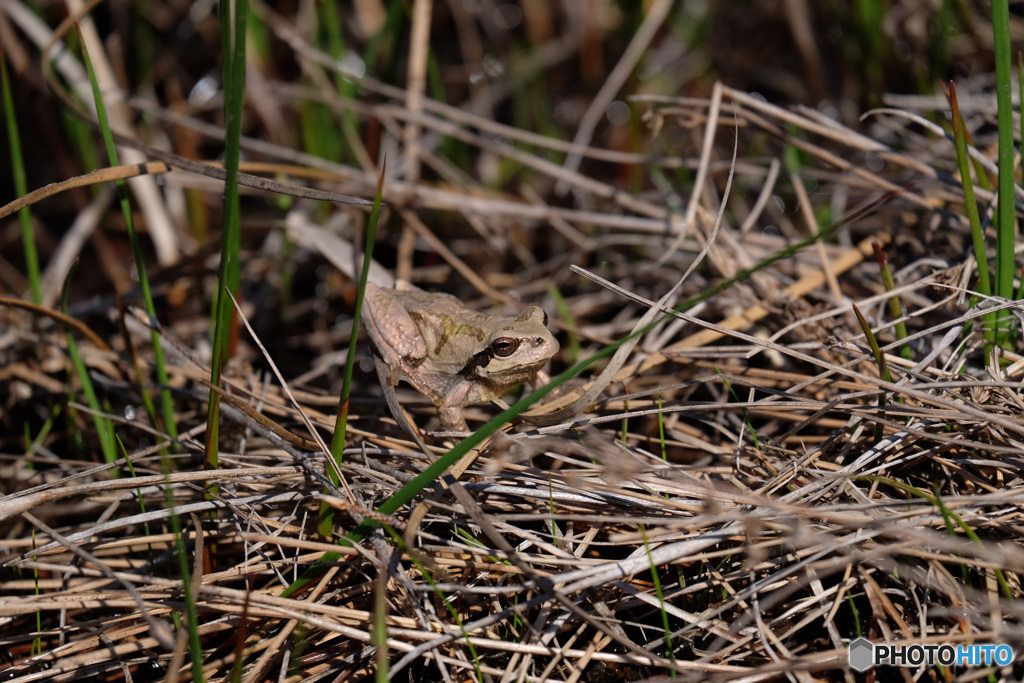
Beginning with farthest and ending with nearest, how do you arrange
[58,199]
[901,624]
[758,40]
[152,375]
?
[758,40], [58,199], [152,375], [901,624]

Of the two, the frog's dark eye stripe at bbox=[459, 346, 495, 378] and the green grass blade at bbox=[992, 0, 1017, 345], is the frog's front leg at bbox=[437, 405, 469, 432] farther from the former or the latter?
the green grass blade at bbox=[992, 0, 1017, 345]

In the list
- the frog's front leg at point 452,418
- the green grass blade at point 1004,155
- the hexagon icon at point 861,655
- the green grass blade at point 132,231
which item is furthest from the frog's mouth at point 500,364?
the green grass blade at point 1004,155

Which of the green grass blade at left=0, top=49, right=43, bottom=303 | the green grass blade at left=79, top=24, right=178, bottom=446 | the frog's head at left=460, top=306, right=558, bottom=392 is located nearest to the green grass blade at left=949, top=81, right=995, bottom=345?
the frog's head at left=460, top=306, right=558, bottom=392

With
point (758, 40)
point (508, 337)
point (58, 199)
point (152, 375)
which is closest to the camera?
point (508, 337)

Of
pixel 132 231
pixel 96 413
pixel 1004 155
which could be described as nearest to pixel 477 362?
pixel 132 231

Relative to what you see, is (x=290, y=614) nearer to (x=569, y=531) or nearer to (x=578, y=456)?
(x=569, y=531)

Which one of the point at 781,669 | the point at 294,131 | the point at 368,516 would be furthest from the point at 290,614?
the point at 294,131
